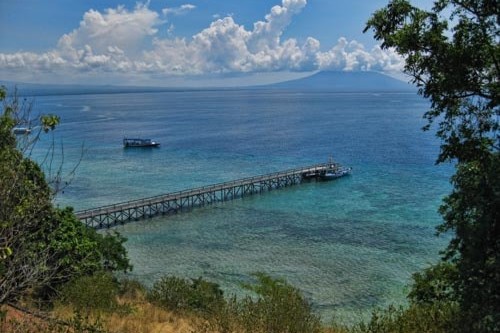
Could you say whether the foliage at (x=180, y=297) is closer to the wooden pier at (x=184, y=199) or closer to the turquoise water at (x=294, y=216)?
the turquoise water at (x=294, y=216)

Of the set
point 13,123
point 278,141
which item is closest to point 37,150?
point 278,141

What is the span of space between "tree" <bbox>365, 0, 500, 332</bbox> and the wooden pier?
42.0 m

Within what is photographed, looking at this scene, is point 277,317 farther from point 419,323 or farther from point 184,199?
point 184,199

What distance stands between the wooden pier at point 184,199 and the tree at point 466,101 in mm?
41963

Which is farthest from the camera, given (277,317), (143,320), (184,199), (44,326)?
(184,199)

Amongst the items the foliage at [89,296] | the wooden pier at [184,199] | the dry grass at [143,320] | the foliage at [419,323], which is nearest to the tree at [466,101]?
the foliage at [419,323]

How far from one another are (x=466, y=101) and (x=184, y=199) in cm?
4800

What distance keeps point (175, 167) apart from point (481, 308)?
237ft

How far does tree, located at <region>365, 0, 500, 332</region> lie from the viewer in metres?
8.36

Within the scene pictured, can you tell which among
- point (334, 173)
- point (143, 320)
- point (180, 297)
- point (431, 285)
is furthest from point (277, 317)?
point (334, 173)

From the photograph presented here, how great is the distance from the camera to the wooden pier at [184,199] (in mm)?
48969

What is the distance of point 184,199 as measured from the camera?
5756 cm

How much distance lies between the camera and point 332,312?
2914 centimetres

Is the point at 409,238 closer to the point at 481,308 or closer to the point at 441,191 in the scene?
the point at 441,191
